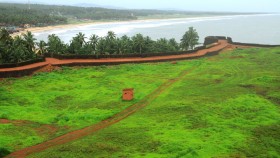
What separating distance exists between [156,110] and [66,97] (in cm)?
689

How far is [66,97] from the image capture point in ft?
78.6

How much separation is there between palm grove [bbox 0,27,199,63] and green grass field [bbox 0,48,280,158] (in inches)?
201

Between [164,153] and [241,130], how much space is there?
16.1 ft

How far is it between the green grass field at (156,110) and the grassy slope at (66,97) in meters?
0.05

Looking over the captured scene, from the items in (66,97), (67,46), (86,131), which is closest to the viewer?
(86,131)

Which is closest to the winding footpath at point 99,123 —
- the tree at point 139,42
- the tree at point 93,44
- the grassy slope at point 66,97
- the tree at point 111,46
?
the grassy slope at point 66,97

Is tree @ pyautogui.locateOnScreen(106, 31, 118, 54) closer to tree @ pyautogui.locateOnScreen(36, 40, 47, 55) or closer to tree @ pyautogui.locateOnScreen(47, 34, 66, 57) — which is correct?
tree @ pyautogui.locateOnScreen(47, 34, 66, 57)

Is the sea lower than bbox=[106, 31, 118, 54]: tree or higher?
lower

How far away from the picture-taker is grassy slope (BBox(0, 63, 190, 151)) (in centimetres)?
1783

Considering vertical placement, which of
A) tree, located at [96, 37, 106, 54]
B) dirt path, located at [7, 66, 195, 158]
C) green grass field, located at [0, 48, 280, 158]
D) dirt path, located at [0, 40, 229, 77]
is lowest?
dirt path, located at [7, 66, 195, 158]

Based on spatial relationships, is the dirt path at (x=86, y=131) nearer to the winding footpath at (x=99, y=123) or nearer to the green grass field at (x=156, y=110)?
the winding footpath at (x=99, y=123)

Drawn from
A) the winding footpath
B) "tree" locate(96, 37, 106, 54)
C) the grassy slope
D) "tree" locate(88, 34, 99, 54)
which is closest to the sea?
Result: "tree" locate(88, 34, 99, 54)

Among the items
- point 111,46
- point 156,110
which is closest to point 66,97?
point 156,110

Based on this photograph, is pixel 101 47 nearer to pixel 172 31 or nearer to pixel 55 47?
pixel 55 47
